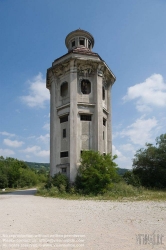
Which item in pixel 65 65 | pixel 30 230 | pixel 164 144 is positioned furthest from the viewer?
pixel 164 144

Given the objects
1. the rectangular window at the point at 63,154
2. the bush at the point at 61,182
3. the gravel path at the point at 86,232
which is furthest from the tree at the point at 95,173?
the gravel path at the point at 86,232

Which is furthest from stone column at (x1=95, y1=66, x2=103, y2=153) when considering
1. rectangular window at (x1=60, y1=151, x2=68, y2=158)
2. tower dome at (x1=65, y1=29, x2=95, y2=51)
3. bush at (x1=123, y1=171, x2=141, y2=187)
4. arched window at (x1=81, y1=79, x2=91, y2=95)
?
tower dome at (x1=65, y1=29, x2=95, y2=51)

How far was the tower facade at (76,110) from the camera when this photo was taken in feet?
77.8

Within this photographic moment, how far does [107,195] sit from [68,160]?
6426 mm

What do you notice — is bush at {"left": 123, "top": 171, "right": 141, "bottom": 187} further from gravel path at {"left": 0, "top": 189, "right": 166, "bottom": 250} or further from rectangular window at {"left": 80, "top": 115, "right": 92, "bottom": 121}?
gravel path at {"left": 0, "top": 189, "right": 166, "bottom": 250}

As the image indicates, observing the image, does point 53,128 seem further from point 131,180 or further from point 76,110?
point 131,180

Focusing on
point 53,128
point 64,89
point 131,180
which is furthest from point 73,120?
point 131,180

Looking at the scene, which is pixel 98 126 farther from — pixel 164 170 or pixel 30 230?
pixel 30 230

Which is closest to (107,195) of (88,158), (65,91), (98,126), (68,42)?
(88,158)

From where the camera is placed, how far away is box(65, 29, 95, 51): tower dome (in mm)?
28594

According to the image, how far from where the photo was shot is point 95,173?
65.2 feet

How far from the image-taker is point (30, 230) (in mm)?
7785

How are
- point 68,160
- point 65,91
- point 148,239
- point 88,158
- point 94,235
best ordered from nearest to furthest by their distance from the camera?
point 148,239
point 94,235
point 88,158
point 68,160
point 65,91

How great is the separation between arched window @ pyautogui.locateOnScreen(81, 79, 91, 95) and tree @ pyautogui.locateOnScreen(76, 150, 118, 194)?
786 cm
